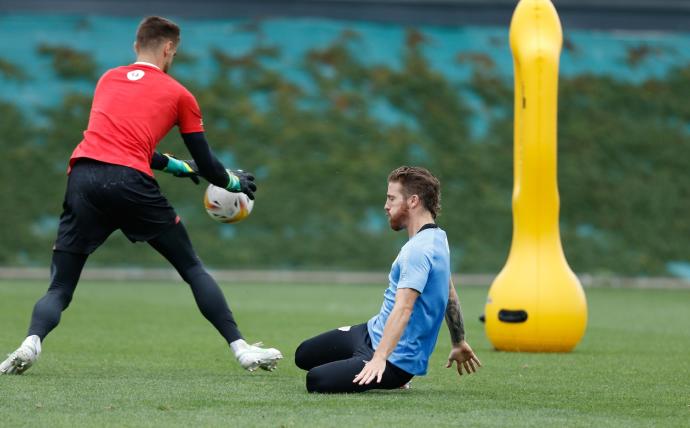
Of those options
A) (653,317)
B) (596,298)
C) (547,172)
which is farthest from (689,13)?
(547,172)

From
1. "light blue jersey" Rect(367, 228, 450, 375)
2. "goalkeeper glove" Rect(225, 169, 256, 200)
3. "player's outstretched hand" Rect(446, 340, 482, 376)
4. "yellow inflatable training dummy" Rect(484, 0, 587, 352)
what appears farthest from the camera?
"yellow inflatable training dummy" Rect(484, 0, 587, 352)

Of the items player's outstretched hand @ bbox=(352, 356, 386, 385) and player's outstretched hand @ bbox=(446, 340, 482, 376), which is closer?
player's outstretched hand @ bbox=(352, 356, 386, 385)

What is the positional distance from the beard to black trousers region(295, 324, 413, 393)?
27.3 inches

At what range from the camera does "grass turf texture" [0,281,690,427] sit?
5.55 meters

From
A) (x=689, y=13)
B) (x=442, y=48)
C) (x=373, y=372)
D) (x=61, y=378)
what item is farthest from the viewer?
(x=689, y=13)

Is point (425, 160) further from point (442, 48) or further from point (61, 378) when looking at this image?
point (61, 378)

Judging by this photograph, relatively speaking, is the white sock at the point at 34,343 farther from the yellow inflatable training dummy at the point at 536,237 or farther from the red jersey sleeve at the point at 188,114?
the yellow inflatable training dummy at the point at 536,237

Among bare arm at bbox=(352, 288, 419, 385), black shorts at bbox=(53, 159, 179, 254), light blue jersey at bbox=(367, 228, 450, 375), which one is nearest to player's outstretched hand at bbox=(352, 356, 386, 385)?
bare arm at bbox=(352, 288, 419, 385)

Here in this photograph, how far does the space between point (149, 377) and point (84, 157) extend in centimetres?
136

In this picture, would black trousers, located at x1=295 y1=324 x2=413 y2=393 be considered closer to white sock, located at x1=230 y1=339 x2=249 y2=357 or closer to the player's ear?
white sock, located at x1=230 y1=339 x2=249 y2=357

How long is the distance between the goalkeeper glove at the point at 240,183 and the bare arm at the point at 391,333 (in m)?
1.69

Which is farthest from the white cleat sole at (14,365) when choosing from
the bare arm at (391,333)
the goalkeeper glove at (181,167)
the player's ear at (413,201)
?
the player's ear at (413,201)

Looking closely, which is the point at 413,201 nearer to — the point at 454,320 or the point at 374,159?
the point at 454,320

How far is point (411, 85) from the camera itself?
88.9ft
